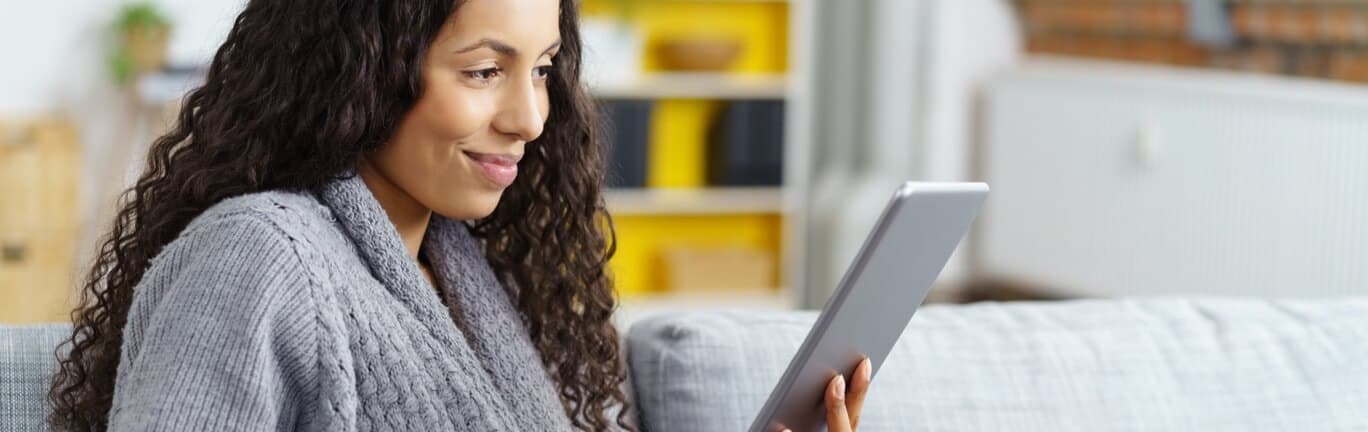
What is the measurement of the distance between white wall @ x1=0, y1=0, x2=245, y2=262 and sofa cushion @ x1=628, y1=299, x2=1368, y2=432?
2992 mm

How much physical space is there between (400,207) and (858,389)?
0.38m

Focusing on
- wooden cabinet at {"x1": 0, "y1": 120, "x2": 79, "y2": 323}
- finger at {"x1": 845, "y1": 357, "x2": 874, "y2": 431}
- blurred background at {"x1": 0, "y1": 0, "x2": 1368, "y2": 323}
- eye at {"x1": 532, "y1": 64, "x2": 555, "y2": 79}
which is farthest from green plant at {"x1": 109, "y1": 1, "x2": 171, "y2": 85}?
finger at {"x1": 845, "y1": 357, "x2": 874, "y2": 431}

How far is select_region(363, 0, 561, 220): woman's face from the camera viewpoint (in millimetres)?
1243

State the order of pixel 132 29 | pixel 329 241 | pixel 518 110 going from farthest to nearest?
pixel 132 29 < pixel 518 110 < pixel 329 241

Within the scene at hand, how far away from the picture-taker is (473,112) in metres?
1.25

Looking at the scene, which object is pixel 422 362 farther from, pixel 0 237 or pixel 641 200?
pixel 641 200

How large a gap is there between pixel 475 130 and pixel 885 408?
476mm

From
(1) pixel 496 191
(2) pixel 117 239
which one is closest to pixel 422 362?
(1) pixel 496 191

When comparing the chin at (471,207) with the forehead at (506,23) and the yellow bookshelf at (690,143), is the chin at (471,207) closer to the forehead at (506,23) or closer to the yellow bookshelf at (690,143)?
the forehead at (506,23)

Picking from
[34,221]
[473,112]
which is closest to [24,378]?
[473,112]

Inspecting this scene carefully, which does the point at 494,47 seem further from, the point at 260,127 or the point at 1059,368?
the point at 1059,368

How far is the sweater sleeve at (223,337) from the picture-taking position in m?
1.05

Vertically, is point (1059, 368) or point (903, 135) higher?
point (1059, 368)

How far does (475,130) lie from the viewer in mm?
1261
